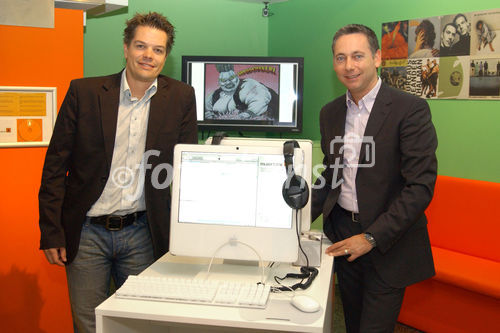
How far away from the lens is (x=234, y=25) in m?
5.43

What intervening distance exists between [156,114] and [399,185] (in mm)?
1089

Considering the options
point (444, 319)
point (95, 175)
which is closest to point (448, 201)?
point (444, 319)

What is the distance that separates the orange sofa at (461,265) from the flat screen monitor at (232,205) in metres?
1.74

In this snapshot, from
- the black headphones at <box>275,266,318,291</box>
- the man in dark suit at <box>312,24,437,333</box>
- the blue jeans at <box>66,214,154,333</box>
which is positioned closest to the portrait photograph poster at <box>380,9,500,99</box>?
the man in dark suit at <box>312,24,437,333</box>

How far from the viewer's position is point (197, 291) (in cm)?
188

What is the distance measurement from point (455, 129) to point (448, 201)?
55cm

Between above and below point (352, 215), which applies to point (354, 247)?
below

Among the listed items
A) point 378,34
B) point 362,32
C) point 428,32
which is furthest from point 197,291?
point 378,34

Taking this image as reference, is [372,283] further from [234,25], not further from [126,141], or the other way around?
[234,25]

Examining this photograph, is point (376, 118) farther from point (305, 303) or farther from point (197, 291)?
point (197, 291)

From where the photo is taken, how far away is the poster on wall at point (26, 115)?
116 inches

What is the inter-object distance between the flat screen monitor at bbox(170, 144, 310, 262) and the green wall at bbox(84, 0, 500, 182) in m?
2.32

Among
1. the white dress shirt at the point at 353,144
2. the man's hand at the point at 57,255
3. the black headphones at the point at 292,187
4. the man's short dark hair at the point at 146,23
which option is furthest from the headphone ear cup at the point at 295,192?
the man's hand at the point at 57,255

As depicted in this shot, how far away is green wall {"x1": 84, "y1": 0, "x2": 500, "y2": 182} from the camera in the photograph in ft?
12.7
